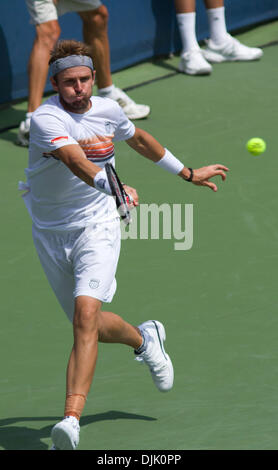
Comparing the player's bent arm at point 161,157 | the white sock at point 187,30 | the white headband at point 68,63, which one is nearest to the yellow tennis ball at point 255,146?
the player's bent arm at point 161,157

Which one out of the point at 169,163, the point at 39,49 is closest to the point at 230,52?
the point at 39,49

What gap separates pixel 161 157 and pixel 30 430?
1.61 metres

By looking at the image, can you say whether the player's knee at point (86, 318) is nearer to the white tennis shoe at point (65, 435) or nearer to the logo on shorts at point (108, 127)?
the white tennis shoe at point (65, 435)

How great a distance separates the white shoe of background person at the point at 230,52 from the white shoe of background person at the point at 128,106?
5.71 ft

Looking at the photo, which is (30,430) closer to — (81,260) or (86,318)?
(86,318)

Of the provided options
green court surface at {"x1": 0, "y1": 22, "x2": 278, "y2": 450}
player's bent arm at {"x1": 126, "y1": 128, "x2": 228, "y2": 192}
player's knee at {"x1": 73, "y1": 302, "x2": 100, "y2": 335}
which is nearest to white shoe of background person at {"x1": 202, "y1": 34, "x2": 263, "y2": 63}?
green court surface at {"x1": 0, "y1": 22, "x2": 278, "y2": 450}

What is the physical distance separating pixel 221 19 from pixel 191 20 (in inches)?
15.4

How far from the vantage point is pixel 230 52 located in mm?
10367

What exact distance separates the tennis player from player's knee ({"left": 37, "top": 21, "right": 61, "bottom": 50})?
340 cm

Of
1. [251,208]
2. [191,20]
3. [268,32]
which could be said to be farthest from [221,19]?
[251,208]

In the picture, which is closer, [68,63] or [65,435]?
[65,435]

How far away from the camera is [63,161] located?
182 inches

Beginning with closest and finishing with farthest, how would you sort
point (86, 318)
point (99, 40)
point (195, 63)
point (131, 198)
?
point (86, 318)
point (131, 198)
point (99, 40)
point (195, 63)

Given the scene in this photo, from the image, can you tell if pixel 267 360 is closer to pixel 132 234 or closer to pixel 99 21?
pixel 132 234
